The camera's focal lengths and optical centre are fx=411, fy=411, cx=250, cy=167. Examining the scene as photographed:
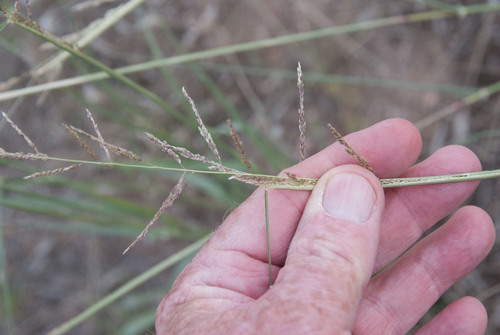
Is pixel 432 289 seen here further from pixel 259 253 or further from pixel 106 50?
pixel 106 50

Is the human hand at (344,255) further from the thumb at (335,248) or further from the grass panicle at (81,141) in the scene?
the grass panicle at (81,141)

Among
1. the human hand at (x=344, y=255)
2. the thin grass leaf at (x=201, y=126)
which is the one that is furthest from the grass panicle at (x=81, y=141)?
the human hand at (x=344, y=255)

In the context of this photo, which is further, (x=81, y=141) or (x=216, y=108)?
(x=216, y=108)

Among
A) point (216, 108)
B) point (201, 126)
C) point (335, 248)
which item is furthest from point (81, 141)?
point (216, 108)

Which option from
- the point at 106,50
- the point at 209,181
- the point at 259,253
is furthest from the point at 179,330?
the point at 106,50

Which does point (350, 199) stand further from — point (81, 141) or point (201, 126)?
point (81, 141)
